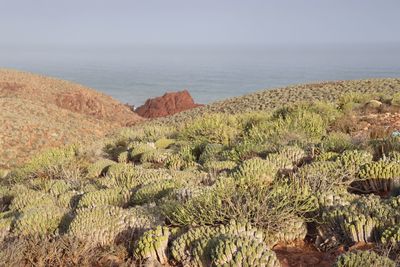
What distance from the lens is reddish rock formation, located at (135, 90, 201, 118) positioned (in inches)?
1620

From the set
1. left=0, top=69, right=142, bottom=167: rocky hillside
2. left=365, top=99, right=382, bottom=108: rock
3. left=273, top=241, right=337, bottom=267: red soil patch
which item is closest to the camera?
left=273, top=241, right=337, bottom=267: red soil patch

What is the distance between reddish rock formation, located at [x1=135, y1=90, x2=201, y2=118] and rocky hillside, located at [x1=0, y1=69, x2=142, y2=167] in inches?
83.8

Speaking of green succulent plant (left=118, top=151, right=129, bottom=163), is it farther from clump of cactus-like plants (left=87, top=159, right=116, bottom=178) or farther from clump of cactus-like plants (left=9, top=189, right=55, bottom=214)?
clump of cactus-like plants (left=9, top=189, right=55, bottom=214)

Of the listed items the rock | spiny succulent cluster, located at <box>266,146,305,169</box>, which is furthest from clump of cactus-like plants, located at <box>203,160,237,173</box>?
the rock

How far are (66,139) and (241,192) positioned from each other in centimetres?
2015

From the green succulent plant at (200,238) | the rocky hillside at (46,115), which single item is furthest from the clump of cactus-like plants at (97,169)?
the rocky hillside at (46,115)

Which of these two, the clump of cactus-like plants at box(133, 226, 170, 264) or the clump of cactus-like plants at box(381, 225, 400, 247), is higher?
the clump of cactus-like plants at box(381, 225, 400, 247)

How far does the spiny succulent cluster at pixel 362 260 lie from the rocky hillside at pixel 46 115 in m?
17.0

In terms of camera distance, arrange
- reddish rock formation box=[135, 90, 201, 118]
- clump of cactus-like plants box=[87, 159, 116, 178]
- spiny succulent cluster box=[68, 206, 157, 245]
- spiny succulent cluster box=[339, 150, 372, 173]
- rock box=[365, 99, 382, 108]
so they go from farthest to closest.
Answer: reddish rock formation box=[135, 90, 201, 118] → rock box=[365, 99, 382, 108] → clump of cactus-like plants box=[87, 159, 116, 178] → spiny succulent cluster box=[339, 150, 372, 173] → spiny succulent cluster box=[68, 206, 157, 245]

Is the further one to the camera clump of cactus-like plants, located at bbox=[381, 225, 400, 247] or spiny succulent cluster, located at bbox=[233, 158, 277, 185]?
spiny succulent cluster, located at bbox=[233, 158, 277, 185]

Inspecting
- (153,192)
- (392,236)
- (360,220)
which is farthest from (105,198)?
(392,236)

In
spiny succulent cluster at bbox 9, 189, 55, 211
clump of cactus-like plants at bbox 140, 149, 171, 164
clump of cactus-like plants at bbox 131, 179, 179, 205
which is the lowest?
clump of cactus-like plants at bbox 140, 149, 171, 164

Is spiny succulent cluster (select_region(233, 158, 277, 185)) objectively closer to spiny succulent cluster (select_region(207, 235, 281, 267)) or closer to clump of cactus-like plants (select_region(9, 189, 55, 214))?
spiny succulent cluster (select_region(207, 235, 281, 267))

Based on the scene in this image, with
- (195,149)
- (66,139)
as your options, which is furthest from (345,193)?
(66,139)
